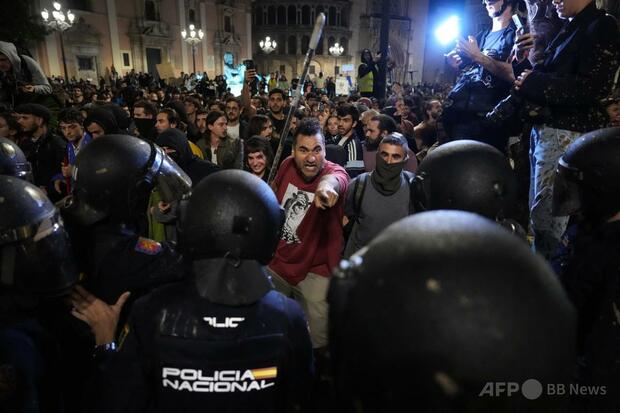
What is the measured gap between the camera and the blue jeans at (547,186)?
2936 millimetres

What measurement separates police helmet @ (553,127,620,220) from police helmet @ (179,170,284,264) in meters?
1.52

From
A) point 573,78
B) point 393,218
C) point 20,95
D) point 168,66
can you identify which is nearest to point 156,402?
point 393,218

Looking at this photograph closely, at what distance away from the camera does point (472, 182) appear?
2.08 m

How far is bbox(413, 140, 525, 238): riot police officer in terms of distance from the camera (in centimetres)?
207

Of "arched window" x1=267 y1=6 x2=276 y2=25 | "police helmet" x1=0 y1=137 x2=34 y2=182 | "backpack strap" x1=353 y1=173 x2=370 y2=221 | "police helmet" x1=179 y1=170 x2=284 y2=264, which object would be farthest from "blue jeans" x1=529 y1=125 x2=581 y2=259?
"arched window" x1=267 y1=6 x2=276 y2=25

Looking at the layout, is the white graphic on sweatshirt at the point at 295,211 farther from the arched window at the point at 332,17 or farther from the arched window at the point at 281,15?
the arched window at the point at 332,17

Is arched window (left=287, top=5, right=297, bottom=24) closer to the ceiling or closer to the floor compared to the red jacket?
closer to the ceiling

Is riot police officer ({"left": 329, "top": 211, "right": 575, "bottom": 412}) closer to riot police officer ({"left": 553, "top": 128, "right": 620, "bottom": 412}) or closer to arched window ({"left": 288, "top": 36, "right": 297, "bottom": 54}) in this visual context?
riot police officer ({"left": 553, "top": 128, "right": 620, "bottom": 412})

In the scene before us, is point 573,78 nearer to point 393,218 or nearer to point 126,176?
point 393,218

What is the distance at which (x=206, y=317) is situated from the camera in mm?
1557

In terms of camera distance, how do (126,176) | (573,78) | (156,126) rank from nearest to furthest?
1. (126,176)
2. (573,78)
3. (156,126)

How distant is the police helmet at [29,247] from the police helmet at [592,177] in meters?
2.50

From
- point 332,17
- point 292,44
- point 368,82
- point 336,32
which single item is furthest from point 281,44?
A: point 368,82

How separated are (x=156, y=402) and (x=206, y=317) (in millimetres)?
415
